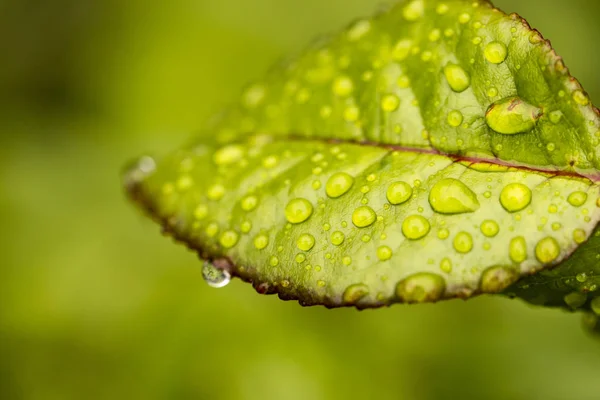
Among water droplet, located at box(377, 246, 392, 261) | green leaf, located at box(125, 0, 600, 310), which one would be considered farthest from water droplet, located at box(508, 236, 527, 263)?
water droplet, located at box(377, 246, 392, 261)

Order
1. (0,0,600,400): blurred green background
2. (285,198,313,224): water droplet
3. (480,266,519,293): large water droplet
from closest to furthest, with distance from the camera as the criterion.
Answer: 1. (480,266,519,293): large water droplet
2. (285,198,313,224): water droplet
3. (0,0,600,400): blurred green background

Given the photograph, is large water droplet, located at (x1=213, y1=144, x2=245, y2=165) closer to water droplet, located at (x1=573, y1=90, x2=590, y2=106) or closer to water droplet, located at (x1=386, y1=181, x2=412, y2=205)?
water droplet, located at (x1=386, y1=181, x2=412, y2=205)

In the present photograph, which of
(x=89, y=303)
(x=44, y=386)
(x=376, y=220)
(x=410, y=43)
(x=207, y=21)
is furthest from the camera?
(x=207, y=21)

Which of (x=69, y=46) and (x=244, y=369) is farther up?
(x=69, y=46)

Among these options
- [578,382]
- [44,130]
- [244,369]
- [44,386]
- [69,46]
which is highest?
[69,46]

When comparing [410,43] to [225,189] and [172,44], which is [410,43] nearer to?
[225,189]

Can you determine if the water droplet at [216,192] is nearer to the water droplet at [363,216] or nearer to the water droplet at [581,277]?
the water droplet at [363,216]

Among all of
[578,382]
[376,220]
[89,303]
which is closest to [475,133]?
[376,220]

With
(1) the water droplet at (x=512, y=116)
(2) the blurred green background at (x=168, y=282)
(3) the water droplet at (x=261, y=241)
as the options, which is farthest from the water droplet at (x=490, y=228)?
(2) the blurred green background at (x=168, y=282)
